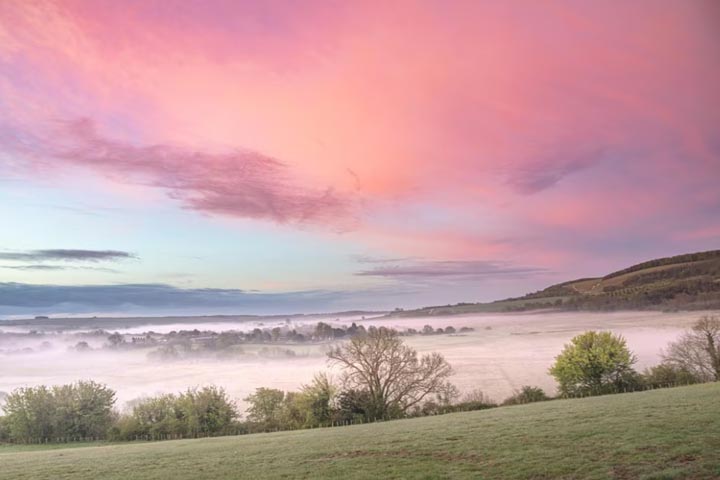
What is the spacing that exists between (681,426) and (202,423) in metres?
65.5

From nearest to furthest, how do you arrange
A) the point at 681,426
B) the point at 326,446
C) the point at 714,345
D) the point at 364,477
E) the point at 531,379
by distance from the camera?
the point at 364,477 < the point at 681,426 < the point at 326,446 < the point at 714,345 < the point at 531,379

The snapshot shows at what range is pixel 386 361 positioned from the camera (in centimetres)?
6912

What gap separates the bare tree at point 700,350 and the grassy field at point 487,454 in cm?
4907

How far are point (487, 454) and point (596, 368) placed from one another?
191ft

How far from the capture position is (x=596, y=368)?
228ft

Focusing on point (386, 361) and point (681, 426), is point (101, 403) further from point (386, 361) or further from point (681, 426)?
point (681, 426)

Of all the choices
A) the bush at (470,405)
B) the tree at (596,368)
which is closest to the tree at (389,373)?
the bush at (470,405)

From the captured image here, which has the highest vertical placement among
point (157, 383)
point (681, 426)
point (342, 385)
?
point (681, 426)

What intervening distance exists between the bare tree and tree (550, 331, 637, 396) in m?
10.3

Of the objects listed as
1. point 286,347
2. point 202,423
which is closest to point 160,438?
point 202,423

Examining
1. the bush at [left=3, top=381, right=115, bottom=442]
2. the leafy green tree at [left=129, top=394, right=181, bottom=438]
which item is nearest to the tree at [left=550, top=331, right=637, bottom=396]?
the leafy green tree at [left=129, top=394, right=181, bottom=438]

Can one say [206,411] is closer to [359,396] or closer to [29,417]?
[359,396]

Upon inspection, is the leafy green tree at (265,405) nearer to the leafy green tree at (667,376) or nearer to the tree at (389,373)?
the tree at (389,373)

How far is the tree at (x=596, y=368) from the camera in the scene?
67.0 meters
